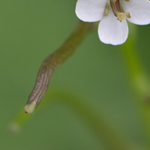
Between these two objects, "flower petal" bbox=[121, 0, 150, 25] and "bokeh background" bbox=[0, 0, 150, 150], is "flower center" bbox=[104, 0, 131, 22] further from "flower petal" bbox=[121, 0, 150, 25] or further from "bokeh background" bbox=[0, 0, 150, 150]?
"bokeh background" bbox=[0, 0, 150, 150]

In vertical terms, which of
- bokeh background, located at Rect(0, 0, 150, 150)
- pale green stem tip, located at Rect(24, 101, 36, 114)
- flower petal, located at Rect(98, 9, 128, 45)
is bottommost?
bokeh background, located at Rect(0, 0, 150, 150)

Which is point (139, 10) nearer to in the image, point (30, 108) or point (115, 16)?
point (115, 16)

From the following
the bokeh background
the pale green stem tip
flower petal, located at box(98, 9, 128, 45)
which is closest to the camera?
the pale green stem tip

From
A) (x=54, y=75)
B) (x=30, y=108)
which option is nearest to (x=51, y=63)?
(x=30, y=108)

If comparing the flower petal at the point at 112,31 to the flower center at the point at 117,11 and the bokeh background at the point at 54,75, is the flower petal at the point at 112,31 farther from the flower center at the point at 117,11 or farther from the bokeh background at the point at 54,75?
the bokeh background at the point at 54,75

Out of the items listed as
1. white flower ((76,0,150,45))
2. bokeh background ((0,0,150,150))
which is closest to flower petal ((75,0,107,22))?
white flower ((76,0,150,45))

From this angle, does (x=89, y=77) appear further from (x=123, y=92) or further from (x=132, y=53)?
(x=132, y=53)

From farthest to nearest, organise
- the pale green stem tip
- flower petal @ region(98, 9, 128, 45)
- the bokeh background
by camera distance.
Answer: the bokeh background
flower petal @ region(98, 9, 128, 45)
the pale green stem tip
